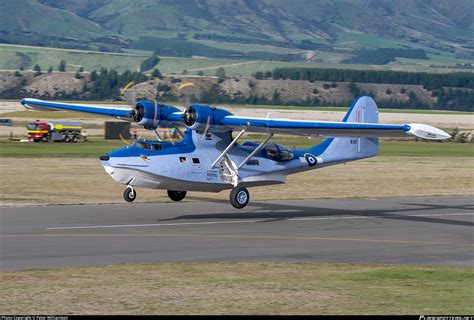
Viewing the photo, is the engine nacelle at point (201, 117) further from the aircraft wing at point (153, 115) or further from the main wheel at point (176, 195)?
the main wheel at point (176, 195)

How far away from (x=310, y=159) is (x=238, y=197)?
160 inches

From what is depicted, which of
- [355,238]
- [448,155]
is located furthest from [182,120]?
[448,155]

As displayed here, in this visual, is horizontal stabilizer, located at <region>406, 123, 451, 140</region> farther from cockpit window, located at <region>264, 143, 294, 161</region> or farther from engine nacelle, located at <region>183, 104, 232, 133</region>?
engine nacelle, located at <region>183, 104, 232, 133</region>

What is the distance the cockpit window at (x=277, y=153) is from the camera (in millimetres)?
34781

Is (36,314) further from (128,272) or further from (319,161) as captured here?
(319,161)

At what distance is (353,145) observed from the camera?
37.4 meters

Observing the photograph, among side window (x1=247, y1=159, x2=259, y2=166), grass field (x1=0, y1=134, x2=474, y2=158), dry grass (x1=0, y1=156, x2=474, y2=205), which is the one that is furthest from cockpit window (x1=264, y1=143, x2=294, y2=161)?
grass field (x1=0, y1=134, x2=474, y2=158)

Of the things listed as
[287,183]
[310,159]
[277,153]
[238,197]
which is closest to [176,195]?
[238,197]

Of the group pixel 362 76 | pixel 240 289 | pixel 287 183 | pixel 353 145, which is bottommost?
pixel 287 183

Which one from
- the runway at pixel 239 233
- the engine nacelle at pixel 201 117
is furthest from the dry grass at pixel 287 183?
the engine nacelle at pixel 201 117

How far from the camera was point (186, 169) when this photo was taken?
32.5 metres

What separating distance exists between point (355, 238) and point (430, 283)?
27.0 ft

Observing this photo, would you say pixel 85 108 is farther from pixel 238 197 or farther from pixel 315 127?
pixel 315 127

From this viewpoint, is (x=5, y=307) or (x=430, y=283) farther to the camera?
(x=430, y=283)
